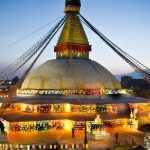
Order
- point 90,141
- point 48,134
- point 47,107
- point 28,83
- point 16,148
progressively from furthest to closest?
point 28,83, point 47,107, point 48,134, point 90,141, point 16,148

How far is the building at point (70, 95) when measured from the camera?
29484 millimetres

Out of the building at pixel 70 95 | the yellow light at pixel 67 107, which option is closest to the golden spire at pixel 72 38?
the building at pixel 70 95

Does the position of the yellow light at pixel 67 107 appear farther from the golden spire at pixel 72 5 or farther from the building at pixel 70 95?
the golden spire at pixel 72 5

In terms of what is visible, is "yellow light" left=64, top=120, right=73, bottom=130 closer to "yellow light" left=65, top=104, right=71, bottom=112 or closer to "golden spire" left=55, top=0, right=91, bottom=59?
"yellow light" left=65, top=104, right=71, bottom=112

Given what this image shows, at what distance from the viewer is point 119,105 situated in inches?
1284

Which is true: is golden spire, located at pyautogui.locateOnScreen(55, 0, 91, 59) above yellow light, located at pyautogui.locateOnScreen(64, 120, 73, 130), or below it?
above

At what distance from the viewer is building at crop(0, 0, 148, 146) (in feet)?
96.7

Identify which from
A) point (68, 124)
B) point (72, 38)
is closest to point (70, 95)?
point (68, 124)

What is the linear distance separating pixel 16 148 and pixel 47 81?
13.4 meters

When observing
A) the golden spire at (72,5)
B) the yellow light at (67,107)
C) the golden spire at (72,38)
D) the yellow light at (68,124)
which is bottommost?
→ the yellow light at (68,124)

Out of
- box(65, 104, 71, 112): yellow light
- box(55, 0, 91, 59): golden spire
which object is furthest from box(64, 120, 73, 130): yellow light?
box(55, 0, 91, 59): golden spire

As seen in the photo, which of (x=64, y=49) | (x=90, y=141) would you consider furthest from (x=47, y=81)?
(x=90, y=141)

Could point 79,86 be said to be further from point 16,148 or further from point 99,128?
point 16,148

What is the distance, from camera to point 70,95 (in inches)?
1335
